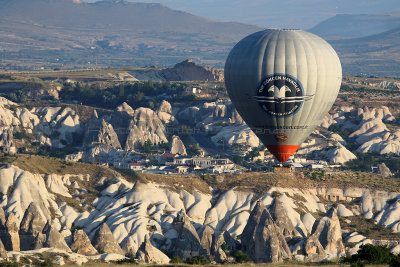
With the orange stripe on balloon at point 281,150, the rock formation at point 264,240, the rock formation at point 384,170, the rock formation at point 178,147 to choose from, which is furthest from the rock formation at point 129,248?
the rock formation at point 178,147

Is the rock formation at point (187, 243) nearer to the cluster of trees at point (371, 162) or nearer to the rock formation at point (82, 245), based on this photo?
the rock formation at point (82, 245)

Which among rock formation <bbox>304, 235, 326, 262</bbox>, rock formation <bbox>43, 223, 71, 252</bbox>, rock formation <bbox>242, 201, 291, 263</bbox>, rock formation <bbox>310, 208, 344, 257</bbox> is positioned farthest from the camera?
rock formation <bbox>310, 208, 344, 257</bbox>

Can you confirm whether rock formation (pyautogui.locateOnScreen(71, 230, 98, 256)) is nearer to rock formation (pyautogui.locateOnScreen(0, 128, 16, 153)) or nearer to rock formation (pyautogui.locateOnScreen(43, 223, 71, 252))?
rock formation (pyautogui.locateOnScreen(43, 223, 71, 252))

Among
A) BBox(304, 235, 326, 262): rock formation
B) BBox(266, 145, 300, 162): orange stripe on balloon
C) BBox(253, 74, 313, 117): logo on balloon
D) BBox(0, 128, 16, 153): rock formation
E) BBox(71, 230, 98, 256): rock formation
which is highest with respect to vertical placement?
BBox(253, 74, 313, 117): logo on balloon

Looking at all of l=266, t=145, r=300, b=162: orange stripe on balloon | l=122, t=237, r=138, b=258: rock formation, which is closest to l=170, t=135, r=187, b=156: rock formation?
l=122, t=237, r=138, b=258: rock formation

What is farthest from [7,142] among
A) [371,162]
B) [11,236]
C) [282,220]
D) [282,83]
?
[282,83]

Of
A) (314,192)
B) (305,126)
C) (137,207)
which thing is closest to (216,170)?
(314,192)
